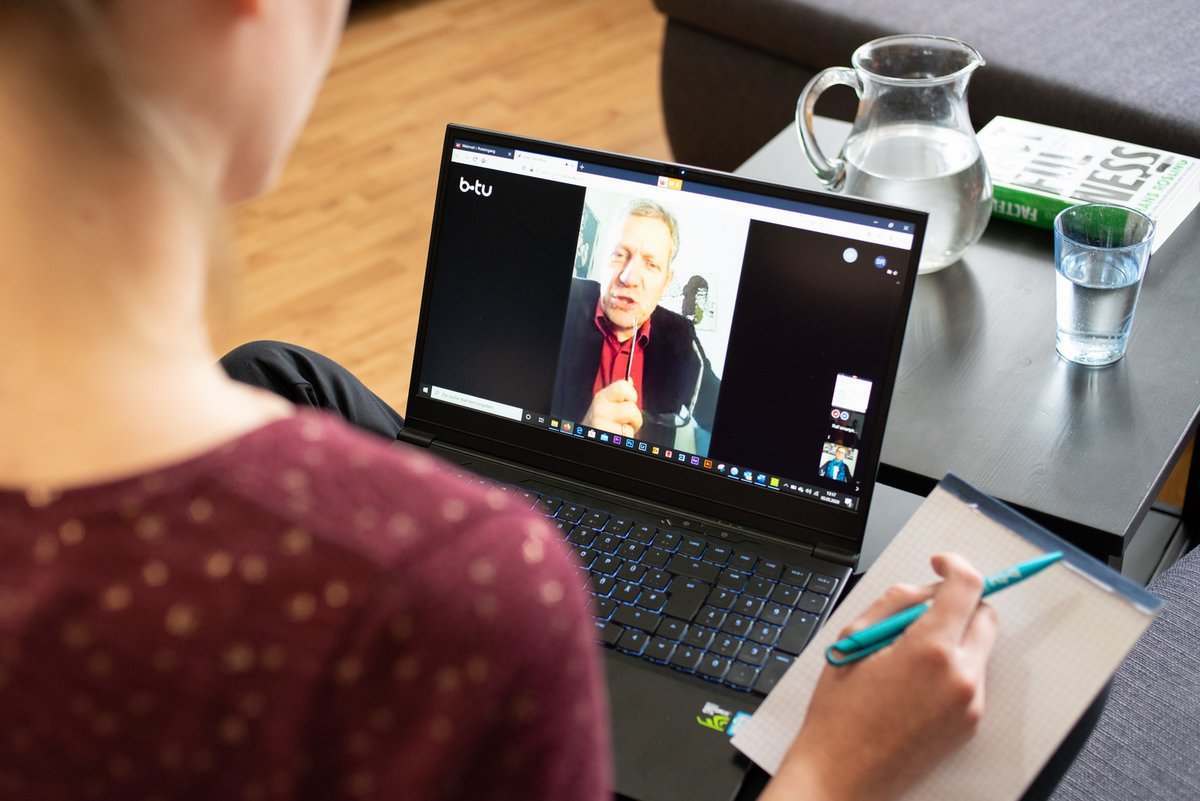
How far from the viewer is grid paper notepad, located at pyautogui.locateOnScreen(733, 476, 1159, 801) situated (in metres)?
0.70

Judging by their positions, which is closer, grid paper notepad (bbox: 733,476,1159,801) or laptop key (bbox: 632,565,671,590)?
grid paper notepad (bbox: 733,476,1159,801)

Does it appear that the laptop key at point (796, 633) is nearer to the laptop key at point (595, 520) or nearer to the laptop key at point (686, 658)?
the laptop key at point (686, 658)

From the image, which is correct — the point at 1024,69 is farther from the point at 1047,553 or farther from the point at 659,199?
the point at 1047,553

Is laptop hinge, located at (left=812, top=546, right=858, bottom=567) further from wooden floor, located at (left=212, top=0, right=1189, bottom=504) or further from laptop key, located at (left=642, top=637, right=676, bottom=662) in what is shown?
wooden floor, located at (left=212, top=0, right=1189, bottom=504)

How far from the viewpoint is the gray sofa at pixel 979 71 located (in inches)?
72.8

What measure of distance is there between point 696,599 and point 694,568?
0.11 ft

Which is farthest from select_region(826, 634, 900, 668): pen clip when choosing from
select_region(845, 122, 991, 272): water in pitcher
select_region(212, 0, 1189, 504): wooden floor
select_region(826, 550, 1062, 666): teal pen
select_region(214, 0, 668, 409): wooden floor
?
select_region(214, 0, 668, 409): wooden floor

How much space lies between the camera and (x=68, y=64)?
0.41 m

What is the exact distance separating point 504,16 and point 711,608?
2867 mm

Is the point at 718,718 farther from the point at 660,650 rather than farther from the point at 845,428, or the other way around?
the point at 845,428

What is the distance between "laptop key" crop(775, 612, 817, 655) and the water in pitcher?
472mm

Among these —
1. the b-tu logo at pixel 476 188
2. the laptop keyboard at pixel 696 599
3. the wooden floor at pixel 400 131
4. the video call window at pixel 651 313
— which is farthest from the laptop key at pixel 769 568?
the wooden floor at pixel 400 131

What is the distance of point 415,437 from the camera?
3.50ft

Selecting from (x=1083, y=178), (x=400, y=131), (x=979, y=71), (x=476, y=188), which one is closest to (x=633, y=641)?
(x=476, y=188)
